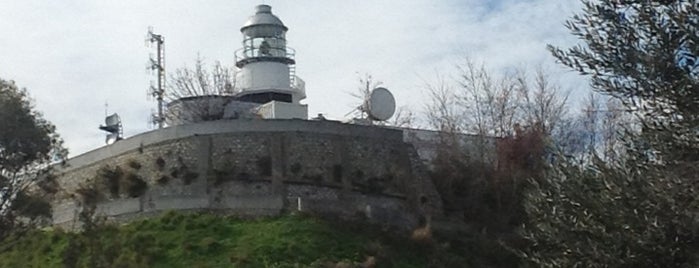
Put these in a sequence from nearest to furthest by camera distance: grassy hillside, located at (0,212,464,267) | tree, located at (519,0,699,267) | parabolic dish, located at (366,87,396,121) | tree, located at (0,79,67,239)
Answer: tree, located at (519,0,699,267)
tree, located at (0,79,67,239)
grassy hillside, located at (0,212,464,267)
parabolic dish, located at (366,87,396,121)

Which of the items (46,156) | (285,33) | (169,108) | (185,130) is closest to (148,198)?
(185,130)

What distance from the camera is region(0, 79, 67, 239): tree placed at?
89.0 ft

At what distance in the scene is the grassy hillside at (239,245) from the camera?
28438mm

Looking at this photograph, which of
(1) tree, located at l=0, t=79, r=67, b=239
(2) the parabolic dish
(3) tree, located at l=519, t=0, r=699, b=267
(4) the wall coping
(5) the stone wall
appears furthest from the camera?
A: (2) the parabolic dish

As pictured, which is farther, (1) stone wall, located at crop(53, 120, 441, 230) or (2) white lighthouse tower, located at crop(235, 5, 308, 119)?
(2) white lighthouse tower, located at crop(235, 5, 308, 119)

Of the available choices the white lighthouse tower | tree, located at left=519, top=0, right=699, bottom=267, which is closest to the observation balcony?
the white lighthouse tower

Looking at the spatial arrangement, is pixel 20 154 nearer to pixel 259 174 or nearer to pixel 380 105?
pixel 259 174

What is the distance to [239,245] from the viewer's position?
29.2m

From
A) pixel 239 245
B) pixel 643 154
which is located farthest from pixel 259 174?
pixel 643 154

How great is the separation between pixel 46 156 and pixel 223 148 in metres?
6.01

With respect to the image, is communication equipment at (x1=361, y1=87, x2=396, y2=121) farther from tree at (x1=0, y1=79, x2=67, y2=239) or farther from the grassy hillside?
tree at (x1=0, y1=79, x2=67, y2=239)

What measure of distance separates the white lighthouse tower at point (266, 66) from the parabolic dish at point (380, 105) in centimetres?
489

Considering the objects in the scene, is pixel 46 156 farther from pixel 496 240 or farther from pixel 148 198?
pixel 496 240

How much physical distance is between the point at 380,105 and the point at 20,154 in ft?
47.5
